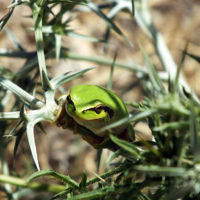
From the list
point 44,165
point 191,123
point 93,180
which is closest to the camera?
point 191,123

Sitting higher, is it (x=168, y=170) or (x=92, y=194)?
(x=168, y=170)

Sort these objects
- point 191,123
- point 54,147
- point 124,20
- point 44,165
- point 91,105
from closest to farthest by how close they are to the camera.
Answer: point 191,123, point 91,105, point 44,165, point 54,147, point 124,20

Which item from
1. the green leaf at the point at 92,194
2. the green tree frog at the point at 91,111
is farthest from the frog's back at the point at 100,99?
the green leaf at the point at 92,194

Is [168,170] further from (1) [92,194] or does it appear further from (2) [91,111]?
(2) [91,111]

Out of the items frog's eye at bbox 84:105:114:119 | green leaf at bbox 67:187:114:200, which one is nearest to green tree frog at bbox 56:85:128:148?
frog's eye at bbox 84:105:114:119

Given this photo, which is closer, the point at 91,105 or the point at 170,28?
the point at 91,105

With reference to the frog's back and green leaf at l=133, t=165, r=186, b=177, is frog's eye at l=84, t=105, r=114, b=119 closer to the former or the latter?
the frog's back

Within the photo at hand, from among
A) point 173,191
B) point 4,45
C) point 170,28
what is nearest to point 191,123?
point 173,191

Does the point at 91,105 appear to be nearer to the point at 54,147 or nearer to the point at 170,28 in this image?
the point at 54,147

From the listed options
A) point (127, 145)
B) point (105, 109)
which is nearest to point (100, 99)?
point (105, 109)
